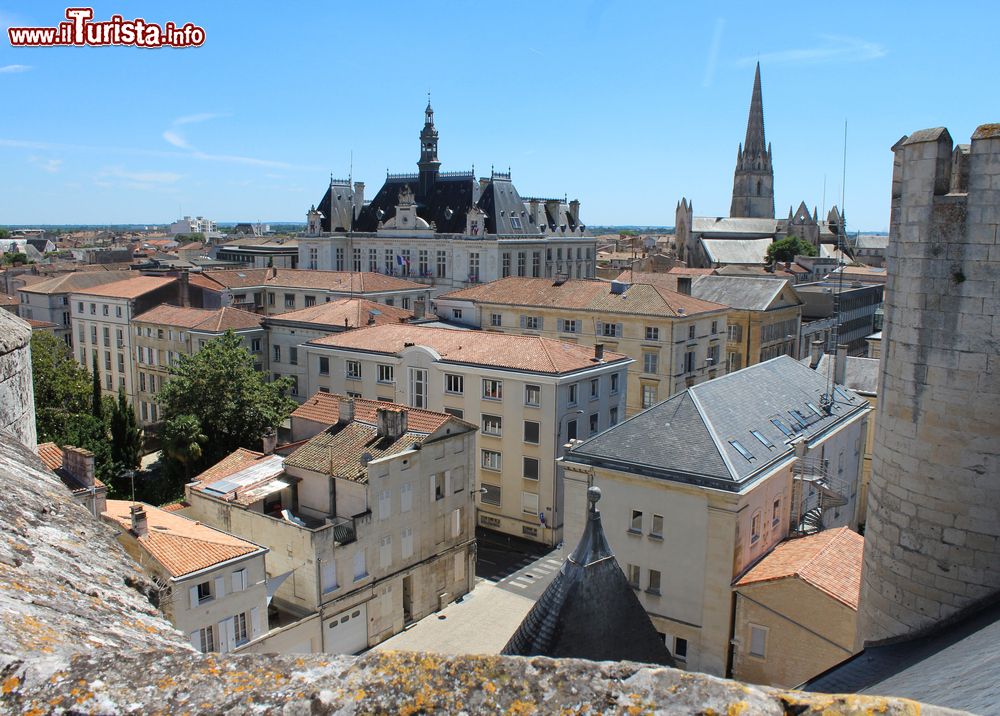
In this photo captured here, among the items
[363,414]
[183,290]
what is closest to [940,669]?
[363,414]

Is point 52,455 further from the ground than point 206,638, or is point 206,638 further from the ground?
point 52,455

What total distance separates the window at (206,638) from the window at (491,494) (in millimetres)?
18174

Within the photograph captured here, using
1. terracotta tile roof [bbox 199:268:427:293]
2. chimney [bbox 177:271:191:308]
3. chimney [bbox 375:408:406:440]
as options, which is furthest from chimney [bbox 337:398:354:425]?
chimney [bbox 177:271:191:308]

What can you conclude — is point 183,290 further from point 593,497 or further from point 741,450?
point 593,497

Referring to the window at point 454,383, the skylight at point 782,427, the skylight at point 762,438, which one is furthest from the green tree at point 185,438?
the skylight at point 782,427

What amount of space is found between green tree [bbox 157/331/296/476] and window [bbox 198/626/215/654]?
18.1 m

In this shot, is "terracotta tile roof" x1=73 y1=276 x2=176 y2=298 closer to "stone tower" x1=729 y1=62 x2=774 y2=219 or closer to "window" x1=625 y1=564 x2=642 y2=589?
"window" x1=625 y1=564 x2=642 y2=589

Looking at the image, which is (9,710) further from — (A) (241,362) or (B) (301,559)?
(A) (241,362)

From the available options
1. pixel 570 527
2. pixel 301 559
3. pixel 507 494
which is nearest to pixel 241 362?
pixel 507 494

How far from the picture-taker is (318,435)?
107ft

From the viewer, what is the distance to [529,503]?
39.1 meters

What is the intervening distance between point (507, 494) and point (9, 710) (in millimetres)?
37087

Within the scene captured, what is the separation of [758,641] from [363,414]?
57.8 feet

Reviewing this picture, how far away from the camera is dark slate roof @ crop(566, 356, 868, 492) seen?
24.0m
